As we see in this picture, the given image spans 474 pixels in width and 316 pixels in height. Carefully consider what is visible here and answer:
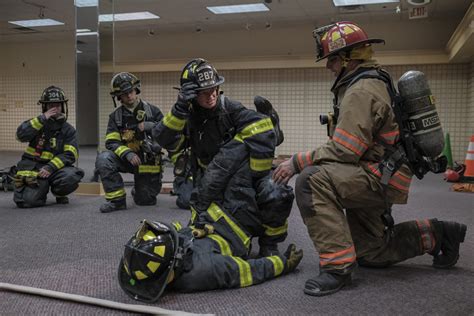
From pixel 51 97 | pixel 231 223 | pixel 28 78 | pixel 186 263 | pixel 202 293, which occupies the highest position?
pixel 28 78

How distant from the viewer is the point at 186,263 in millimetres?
2291

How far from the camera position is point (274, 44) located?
444 inches

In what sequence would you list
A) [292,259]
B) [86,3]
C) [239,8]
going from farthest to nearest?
[239,8] → [86,3] → [292,259]

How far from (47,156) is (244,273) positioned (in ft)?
11.1

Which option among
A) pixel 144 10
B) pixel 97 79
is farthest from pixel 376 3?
pixel 97 79

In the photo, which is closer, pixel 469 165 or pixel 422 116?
pixel 422 116

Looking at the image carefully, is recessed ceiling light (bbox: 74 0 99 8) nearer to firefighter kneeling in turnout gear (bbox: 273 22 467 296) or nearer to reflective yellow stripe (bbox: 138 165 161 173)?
reflective yellow stripe (bbox: 138 165 161 173)

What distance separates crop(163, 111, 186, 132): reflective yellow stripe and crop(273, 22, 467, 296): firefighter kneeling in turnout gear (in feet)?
2.06

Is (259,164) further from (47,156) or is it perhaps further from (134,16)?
(134,16)

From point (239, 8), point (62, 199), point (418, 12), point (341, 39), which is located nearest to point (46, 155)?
point (62, 199)

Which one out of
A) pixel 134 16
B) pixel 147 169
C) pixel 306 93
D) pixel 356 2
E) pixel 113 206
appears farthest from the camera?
pixel 306 93

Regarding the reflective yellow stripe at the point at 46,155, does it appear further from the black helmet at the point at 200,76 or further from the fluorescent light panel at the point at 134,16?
the fluorescent light panel at the point at 134,16

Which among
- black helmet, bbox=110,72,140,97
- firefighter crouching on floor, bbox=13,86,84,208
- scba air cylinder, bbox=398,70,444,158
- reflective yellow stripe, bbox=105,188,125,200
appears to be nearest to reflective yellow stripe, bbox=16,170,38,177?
firefighter crouching on floor, bbox=13,86,84,208

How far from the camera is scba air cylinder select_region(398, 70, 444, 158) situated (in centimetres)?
238
